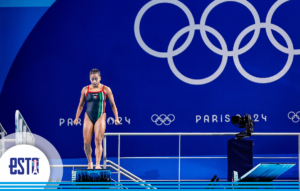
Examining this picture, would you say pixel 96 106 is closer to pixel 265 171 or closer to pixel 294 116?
pixel 265 171

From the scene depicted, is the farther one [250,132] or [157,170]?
[157,170]

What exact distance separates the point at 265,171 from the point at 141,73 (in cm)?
382

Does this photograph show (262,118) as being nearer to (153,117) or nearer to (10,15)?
(153,117)

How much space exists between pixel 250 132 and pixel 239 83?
2.09m

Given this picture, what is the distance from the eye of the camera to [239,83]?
630cm

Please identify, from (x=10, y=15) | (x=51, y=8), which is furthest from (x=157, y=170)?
(x=10, y=15)

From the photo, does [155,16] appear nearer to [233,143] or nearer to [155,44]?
[155,44]

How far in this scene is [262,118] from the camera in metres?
6.31

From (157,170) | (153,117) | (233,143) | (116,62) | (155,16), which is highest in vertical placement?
(155,16)

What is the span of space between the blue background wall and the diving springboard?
10.6ft

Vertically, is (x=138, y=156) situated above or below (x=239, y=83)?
below

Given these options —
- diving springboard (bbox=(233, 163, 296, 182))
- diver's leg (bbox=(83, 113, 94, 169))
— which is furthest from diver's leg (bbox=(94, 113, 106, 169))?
diving springboard (bbox=(233, 163, 296, 182))

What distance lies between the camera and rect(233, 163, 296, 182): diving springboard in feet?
9.21

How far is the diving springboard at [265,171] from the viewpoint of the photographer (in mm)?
2809
